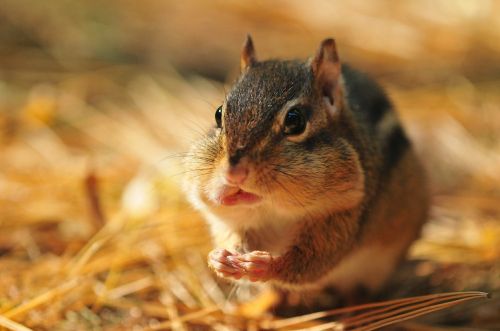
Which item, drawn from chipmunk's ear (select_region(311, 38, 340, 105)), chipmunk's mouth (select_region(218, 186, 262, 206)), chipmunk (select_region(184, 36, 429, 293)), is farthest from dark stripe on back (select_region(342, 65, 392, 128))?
chipmunk's mouth (select_region(218, 186, 262, 206))

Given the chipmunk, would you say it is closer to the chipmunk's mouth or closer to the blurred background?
the chipmunk's mouth

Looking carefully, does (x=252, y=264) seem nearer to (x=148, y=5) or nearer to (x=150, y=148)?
(x=150, y=148)

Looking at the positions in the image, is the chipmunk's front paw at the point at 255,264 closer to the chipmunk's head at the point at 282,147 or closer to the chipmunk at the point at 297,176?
the chipmunk at the point at 297,176

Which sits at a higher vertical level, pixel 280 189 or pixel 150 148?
pixel 150 148

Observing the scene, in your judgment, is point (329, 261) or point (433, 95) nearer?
point (329, 261)

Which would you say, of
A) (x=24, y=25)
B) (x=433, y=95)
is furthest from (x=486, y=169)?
(x=24, y=25)

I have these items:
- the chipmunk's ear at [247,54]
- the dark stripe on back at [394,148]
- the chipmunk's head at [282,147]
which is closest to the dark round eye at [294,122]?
the chipmunk's head at [282,147]
